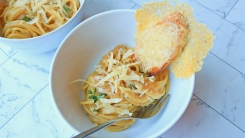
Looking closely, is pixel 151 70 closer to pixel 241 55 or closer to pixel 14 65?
pixel 241 55

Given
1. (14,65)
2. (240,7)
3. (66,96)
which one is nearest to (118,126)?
(66,96)

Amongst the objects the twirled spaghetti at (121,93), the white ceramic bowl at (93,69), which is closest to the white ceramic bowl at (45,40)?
the white ceramic bowl at (93,69)

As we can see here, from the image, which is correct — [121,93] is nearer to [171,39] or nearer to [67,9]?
[171,39]

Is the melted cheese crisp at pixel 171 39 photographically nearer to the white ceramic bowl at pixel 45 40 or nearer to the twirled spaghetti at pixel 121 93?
the twirled spaghetti at pixel 121 93

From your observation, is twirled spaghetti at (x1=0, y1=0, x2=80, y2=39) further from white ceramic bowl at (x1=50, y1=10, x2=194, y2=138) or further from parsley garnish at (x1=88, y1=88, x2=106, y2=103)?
parsley garnish at (x1=88, y1=88, x2=106, y2=103)

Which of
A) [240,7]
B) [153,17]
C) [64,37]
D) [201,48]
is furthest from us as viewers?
[240,7]

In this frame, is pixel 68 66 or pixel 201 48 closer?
pixel 201 48
